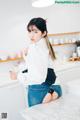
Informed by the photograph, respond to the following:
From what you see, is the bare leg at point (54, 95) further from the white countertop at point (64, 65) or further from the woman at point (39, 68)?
the white countertop at point (64, 65)

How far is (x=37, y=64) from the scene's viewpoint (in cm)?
151

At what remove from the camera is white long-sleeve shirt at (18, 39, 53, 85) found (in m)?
1.51

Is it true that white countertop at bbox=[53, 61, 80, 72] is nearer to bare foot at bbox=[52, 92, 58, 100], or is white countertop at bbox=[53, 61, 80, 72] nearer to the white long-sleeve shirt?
bare foot at bbox=[52, 92, 58, 100]

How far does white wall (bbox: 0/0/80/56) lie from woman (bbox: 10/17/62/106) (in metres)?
1.00

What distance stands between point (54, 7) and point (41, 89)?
1.67 m

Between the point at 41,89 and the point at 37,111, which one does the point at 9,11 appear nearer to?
the point at 41,89

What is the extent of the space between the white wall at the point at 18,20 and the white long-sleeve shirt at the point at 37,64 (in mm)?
1092

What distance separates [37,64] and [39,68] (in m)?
0.03

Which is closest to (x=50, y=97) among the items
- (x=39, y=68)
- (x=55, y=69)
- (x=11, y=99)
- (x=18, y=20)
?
(x=39, y=68)

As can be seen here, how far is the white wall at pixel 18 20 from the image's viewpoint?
101 inches

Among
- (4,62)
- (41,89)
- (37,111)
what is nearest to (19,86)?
(4,62)

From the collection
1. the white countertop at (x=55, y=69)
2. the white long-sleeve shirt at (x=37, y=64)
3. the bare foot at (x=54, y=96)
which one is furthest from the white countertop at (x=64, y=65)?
the white long-sleeve shirt at (x=37, y=64)

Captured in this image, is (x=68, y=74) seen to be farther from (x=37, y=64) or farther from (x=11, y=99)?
(x=37, y=64)

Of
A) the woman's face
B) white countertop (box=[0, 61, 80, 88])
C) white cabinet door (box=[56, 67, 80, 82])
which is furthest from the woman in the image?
white cabinet door (box=[56, 67, 80, 82])
